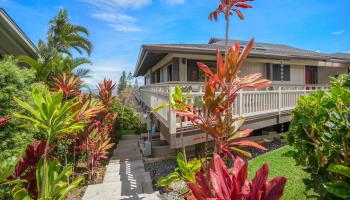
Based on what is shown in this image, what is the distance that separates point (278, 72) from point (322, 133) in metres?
13.0

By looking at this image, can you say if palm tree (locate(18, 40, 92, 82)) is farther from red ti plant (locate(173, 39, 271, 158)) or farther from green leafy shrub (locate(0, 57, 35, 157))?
red ti plant (locate(173, 39, 271, 158))

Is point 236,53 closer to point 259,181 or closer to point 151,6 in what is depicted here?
point 259,181

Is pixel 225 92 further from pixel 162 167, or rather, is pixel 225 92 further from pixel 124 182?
pixel 162 167

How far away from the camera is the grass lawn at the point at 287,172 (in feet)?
13.3

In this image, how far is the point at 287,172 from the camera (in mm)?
5199

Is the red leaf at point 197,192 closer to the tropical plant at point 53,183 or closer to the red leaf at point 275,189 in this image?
the red leaf at point 275,189

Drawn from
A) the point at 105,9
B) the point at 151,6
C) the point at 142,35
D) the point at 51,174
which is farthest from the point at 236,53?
the point at 142,35

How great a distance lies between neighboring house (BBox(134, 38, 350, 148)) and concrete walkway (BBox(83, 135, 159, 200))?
4.34ft

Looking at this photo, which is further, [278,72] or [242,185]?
[278,72]

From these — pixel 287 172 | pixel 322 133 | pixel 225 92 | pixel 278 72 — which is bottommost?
pixel 287 172

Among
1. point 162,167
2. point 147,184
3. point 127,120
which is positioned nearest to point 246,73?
point 127,120

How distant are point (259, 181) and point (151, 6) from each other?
1054 centimetres

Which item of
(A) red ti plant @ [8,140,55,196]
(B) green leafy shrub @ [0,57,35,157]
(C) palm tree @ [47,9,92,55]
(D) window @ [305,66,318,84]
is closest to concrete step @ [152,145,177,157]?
(B) green leafy shrub @ [0,57,35,157]

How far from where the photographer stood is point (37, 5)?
25.6ft
